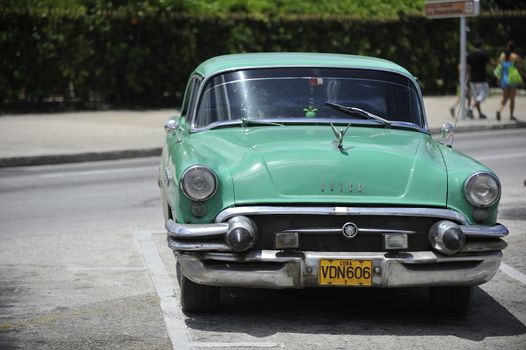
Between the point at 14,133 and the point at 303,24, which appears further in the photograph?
the point at 303,24

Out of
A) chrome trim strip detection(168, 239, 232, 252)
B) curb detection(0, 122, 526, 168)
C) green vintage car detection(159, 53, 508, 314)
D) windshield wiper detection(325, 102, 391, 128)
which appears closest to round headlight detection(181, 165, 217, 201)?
green vintage car detection(159, 53, 508, 314)

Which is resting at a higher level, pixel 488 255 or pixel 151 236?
pixel 488 255

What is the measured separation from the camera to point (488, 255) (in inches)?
265

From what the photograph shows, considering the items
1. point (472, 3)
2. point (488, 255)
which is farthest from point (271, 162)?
point (472, 3)

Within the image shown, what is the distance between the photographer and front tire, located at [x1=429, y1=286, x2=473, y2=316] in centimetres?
698

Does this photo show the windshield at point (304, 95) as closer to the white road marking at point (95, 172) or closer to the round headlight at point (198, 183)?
the round headlight at point (198, 183)

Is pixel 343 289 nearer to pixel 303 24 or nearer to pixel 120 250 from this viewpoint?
pixel 120 250

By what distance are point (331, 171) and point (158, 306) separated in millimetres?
1577

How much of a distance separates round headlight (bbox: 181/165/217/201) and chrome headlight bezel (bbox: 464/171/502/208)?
1.58 metres

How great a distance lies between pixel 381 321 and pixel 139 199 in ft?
20.2

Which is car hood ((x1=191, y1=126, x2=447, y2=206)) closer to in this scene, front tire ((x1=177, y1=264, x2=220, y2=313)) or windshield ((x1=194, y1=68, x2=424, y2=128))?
windshield ((x1=194, y1=68, x2=424, y2=128))

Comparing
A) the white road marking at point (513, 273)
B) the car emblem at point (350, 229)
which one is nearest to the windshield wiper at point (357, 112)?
the car emblem at point (350, 229)

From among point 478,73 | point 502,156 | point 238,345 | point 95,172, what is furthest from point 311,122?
point 478,73

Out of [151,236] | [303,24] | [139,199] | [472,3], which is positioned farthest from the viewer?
[303,24]
